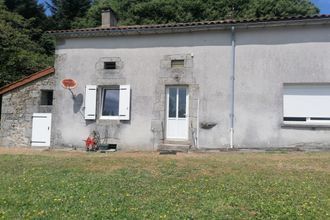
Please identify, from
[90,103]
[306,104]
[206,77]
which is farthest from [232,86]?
Result: [90,103]

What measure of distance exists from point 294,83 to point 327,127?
1.70 metres

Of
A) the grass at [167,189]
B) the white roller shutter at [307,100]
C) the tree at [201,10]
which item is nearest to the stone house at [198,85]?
the white roller shutter at [307,100]

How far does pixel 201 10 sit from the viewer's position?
28.5 m

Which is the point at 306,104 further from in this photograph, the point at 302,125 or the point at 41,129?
the point at 41,129

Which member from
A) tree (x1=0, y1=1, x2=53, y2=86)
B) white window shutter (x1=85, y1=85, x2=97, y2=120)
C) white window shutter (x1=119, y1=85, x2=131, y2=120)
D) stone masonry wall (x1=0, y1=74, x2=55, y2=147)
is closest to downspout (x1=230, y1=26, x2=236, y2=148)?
white window shutter (x1=119, y1=85, x2=131, y2=120)

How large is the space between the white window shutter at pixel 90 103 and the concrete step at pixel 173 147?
2730mm

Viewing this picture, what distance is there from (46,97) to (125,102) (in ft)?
11.9

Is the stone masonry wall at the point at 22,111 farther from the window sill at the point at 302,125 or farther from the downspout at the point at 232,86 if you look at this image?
the window sill at the point at 302,125

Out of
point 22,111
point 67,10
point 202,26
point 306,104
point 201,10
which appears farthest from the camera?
point 67,10

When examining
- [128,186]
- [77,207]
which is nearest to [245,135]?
[128,186]

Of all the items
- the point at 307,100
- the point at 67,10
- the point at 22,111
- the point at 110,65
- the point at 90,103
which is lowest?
the point at 22,111

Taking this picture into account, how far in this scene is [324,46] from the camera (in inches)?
465

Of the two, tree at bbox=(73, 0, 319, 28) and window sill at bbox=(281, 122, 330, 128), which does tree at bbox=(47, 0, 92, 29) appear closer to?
tree at bbox=(73, 0, 319, 28)

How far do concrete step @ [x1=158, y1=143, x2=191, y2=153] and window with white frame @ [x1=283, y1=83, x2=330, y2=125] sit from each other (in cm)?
330
